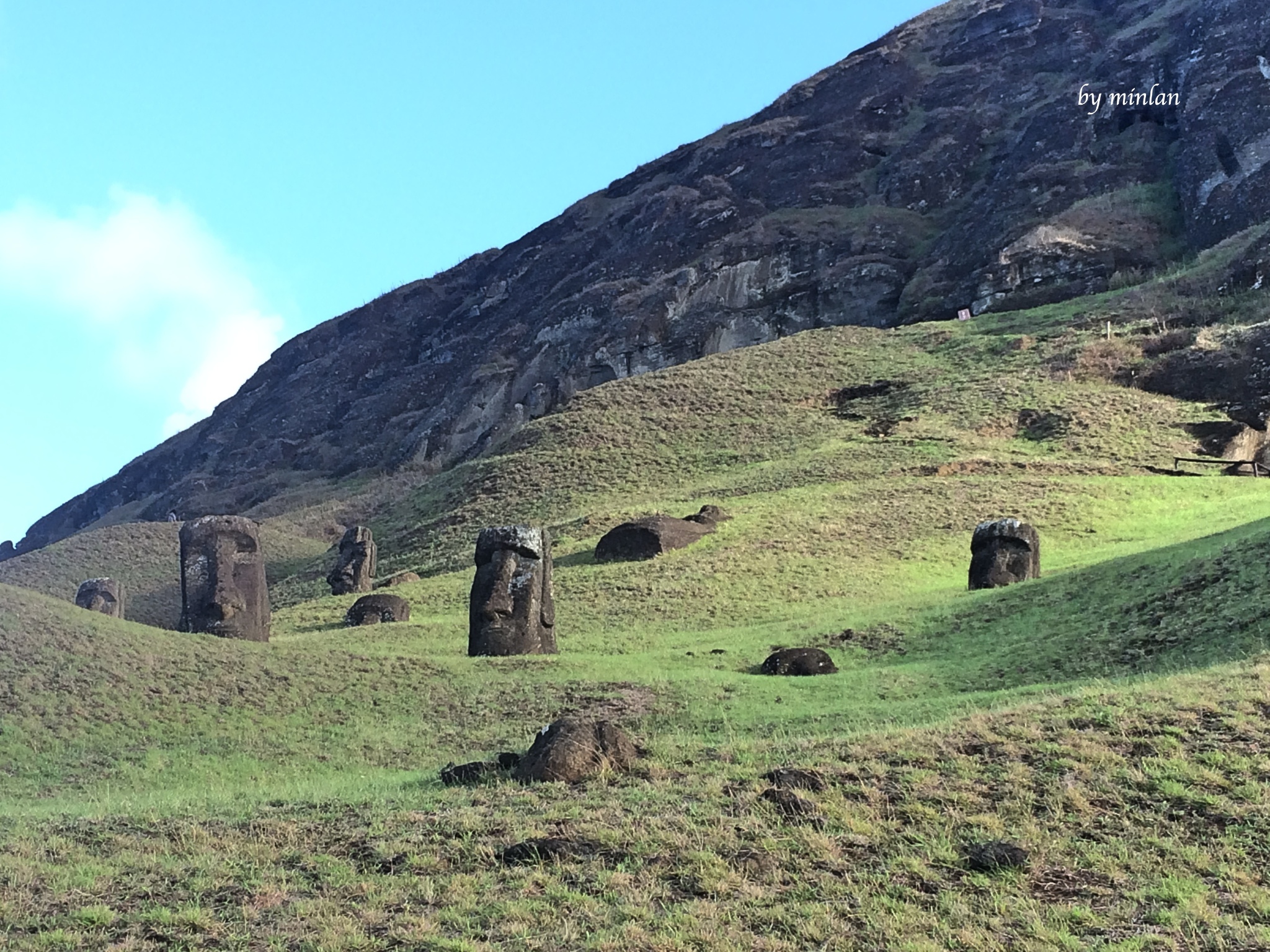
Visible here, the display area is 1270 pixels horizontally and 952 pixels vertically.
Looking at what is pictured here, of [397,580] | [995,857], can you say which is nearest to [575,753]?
[995,857]

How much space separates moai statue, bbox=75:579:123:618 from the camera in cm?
3478

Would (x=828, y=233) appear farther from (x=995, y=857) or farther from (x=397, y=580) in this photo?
(x=995, y=857)

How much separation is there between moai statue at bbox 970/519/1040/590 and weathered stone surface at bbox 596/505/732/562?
1047 cm

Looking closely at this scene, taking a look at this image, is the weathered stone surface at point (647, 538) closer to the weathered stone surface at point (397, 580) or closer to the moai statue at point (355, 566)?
the weathered stone surface at point (397, 580)

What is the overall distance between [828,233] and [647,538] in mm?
56836

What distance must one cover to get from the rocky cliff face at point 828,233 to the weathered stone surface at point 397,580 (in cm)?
3683

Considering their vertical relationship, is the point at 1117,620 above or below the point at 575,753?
above

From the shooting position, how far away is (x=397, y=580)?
3981 centimetres

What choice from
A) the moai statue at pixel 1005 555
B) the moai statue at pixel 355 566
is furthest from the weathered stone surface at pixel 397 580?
the moai statue at pixel 1005 555

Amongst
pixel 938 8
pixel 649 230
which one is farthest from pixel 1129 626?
pixel 938 8

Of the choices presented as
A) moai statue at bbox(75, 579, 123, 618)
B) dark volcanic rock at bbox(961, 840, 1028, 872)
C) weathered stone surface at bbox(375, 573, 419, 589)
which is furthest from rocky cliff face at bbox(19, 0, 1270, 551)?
dark volcanic rock at bbox(961, 840, 1028, 872)

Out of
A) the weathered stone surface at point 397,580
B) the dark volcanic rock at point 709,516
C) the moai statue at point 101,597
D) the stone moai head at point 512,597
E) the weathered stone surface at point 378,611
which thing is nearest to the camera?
the stone moai head at point 512,597

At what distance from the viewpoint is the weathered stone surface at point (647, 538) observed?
35719mm

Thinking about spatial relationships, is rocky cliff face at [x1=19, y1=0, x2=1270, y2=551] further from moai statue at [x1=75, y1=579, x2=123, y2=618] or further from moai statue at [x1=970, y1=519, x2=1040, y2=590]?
moai statue at [x1=970, y1=519, x2=1040, y2=590]
